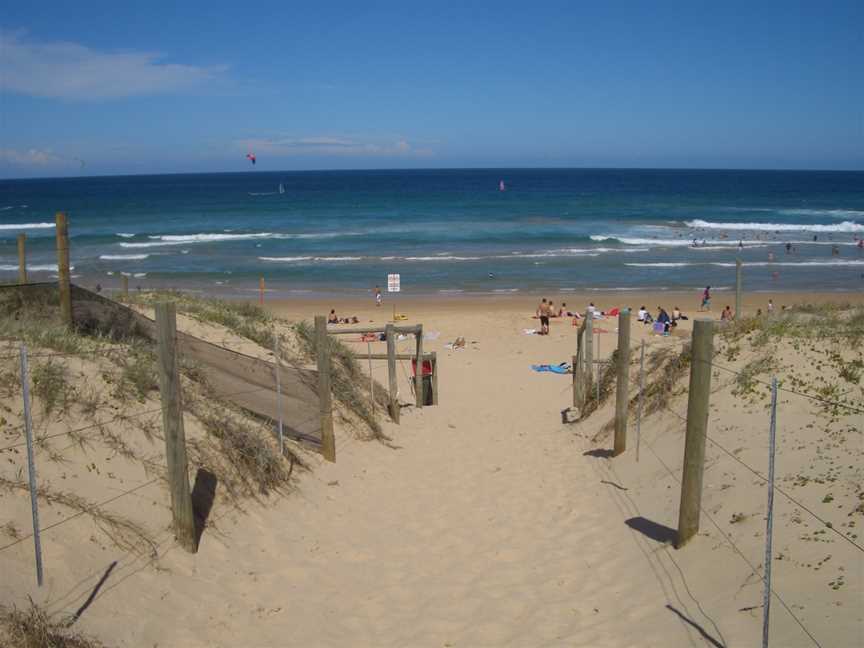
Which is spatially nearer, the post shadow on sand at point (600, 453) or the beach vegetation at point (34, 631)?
the beach vegetation at point (34, 631)

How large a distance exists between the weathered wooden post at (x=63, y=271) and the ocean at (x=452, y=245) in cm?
1663

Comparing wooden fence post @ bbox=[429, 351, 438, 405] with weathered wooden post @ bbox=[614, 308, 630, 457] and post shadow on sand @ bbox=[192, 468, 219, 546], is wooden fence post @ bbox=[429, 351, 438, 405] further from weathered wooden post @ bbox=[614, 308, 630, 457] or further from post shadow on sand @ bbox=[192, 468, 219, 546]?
post shadow on sand @ bbox=[192, 468, 219, 546]

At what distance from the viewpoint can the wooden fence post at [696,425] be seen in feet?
22.4

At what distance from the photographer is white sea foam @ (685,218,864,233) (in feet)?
208

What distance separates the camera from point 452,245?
5469 centimetres

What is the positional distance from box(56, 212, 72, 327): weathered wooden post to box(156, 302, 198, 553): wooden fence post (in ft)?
11.1

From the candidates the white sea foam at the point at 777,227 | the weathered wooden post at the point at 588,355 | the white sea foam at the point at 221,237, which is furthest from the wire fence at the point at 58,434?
the white sea foam at the point at 777,227

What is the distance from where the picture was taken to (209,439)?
8.17 meters

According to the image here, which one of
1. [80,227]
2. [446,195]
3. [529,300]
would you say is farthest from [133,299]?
[446,195]

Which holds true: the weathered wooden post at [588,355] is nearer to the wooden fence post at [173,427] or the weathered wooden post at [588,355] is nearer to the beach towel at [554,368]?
the beach towel at [554,368]

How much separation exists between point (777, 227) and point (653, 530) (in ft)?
213

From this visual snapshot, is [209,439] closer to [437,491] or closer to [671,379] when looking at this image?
[437,491]

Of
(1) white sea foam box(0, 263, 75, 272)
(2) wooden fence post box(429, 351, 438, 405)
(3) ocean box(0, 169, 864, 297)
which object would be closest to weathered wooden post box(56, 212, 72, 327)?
(2) wooden fence post box(429, 351, 438, 405)

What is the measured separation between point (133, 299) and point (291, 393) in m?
6.17
